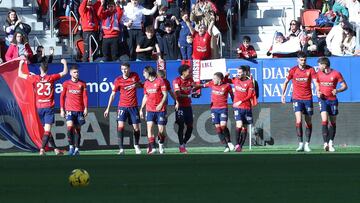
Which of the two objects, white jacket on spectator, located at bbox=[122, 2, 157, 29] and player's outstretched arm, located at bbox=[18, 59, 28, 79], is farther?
white jacket on spectator, located at bbox=[122, 2, 157, 29]

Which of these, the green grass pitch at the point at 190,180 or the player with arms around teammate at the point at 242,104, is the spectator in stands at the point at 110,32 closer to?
the player with arms around teammate at the point at 242,104

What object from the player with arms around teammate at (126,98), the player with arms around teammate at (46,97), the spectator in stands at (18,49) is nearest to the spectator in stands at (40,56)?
the spectator in stands at (18,49)

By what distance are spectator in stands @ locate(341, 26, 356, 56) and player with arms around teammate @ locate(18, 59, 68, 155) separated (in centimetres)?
742

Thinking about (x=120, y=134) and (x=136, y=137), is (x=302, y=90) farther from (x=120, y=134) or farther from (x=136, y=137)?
(x=120, y=134)

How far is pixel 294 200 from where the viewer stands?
39.6 feet

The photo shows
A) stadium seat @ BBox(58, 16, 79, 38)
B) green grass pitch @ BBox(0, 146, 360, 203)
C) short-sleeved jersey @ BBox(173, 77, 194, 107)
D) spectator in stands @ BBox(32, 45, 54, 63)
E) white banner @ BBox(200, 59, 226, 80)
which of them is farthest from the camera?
stadium seat @ BBox(58, 16, 79, 38)

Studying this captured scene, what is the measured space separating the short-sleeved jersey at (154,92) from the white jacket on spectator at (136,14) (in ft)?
11.1

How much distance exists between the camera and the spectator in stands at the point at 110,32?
3011cm

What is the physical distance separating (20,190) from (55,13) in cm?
1927

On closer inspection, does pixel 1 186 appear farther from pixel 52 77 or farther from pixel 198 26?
pixel 198 26

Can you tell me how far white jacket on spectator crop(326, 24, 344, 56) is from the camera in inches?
1188

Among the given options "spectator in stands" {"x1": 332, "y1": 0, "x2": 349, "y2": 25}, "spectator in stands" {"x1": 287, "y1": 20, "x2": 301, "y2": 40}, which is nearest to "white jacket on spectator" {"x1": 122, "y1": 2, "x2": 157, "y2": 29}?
"spectator in stands" {"x1": 287, "y1": 20, "x2": 301, "y2": 40}

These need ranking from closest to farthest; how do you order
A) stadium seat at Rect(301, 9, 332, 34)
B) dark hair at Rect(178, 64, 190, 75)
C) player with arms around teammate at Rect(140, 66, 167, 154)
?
player with arms around teammate at Rect(140, 66, 167, 154), dark hair at Rect(178, 64, 190, 75), stadium seat at Rect(301, 9, 332, 34)

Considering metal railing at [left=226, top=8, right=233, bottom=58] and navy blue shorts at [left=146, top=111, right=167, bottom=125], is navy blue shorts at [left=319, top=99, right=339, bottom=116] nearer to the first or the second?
navy blue shorts at [left=146, top=111, right=167, bottom=125]
